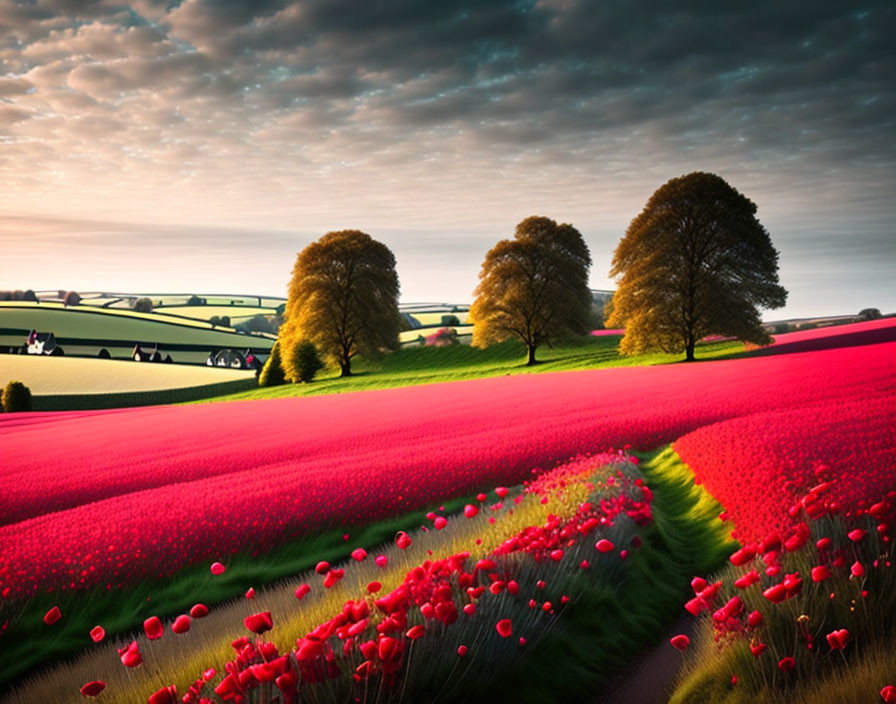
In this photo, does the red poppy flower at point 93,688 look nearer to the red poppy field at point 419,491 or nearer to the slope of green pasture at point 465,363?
the red poppy field at point 419,491

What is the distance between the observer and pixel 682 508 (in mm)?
9516

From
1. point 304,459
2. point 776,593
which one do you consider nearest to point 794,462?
point 776,593

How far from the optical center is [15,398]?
4531cm

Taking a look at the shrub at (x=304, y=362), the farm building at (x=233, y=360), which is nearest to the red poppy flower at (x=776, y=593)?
the shrub at (x=304, y=362)

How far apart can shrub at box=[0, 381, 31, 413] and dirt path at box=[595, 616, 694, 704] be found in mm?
53401

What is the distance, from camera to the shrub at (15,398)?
1769 inches

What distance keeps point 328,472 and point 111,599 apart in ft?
14.5

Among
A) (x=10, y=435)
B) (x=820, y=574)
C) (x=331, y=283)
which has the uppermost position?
(x=331, y=283)

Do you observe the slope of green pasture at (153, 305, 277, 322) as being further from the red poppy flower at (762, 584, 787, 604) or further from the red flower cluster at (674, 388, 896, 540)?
the red poppy flower at (762, 584, 787, 604)

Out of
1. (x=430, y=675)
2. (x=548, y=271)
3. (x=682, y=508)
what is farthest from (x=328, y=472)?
(x=548, y=271)

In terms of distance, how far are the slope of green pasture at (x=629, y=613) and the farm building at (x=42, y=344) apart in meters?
86.8

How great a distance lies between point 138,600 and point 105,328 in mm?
95913

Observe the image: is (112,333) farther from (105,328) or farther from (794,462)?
(794,462)

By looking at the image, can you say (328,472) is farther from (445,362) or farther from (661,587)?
(445,362)
